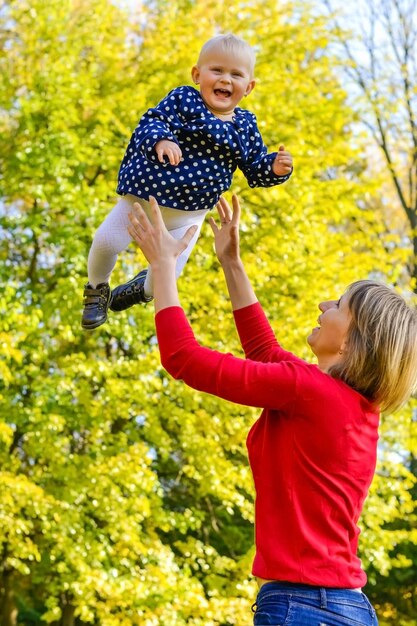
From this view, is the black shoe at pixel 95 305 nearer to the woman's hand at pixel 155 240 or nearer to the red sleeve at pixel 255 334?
the red sleeve at pixel 255 334

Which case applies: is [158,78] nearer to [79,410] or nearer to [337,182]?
[337,182]

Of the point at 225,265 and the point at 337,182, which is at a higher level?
the point at 337,182

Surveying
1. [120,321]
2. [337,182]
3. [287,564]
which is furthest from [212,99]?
[337,182]

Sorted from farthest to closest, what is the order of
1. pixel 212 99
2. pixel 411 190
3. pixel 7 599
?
pixel 411 190
pixel 7 599
pixel 212 99

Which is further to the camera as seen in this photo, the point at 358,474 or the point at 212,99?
the point at 212,99

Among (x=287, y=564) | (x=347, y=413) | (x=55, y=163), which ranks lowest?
(x=287, y=564)

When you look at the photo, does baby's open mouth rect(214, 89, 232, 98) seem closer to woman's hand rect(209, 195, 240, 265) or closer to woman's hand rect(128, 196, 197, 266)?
woman's hand rect(209, 195, 240, 265)

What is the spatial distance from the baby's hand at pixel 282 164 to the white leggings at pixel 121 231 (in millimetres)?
265

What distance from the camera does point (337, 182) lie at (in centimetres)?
1008

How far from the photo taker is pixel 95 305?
10.0 feet

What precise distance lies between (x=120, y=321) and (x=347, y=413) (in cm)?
670

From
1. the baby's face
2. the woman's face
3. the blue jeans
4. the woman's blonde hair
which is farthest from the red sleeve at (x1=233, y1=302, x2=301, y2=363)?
the blue jeans

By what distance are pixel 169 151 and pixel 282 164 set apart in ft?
1.73

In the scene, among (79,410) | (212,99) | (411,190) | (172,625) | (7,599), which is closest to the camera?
(212,99)
